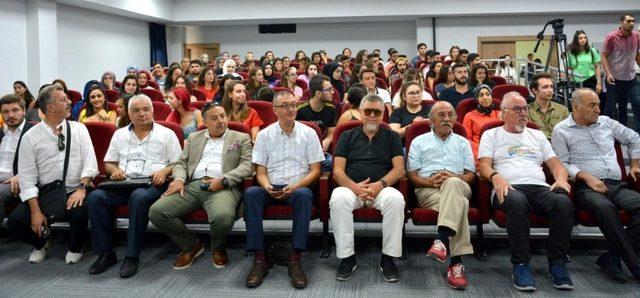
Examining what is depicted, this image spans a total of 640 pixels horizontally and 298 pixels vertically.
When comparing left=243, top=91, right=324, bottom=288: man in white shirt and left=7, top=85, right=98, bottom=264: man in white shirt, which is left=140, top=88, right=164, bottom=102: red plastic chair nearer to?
left=7, top=85, right=98, bottom=264: man in white shirt

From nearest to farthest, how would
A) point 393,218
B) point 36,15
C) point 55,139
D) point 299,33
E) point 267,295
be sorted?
1. point 267,295
2. point 393,218
3. point 55,139
4. point 36,15
5. point 299,33

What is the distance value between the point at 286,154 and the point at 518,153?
1.33 meters

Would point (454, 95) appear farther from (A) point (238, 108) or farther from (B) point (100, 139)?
(B) point (100, 139)

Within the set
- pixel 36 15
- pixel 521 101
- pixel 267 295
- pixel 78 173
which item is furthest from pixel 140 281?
pixel 36 15

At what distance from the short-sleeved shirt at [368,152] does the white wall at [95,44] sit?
784 cm

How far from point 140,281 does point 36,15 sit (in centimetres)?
704

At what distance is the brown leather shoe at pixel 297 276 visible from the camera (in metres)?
2.48

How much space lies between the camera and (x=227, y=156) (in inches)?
118

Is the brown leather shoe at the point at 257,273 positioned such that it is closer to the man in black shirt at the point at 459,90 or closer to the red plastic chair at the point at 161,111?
the red plastic chair at the point at 161,111

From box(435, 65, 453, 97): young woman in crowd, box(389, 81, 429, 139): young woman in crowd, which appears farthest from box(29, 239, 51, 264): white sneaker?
box(435, 65, 453, 97): young woman in crowd

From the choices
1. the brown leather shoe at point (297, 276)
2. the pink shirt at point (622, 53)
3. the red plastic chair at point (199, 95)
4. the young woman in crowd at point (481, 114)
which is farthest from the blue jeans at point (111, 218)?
the pink shirt at point (622, 53)

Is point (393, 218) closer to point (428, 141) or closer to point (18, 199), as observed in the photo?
point (428, 141)

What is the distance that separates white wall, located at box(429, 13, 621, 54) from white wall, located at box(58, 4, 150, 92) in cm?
695

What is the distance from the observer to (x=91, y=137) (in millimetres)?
3363
